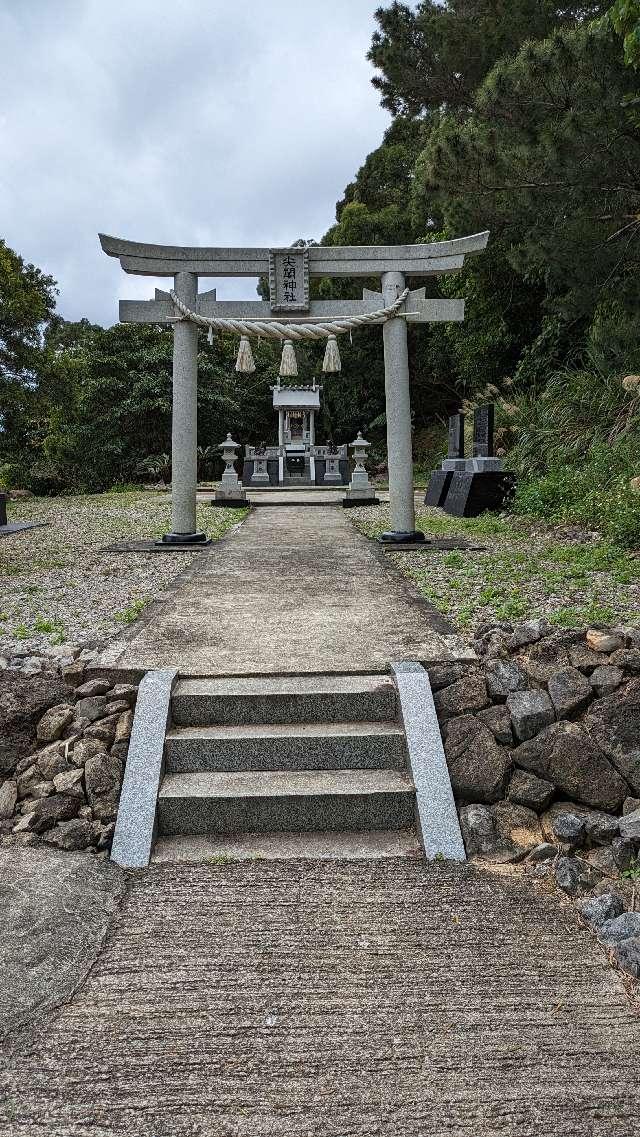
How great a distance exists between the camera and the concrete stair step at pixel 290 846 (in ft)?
8.85

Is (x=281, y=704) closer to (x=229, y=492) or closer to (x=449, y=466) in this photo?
(x=449, y=466)

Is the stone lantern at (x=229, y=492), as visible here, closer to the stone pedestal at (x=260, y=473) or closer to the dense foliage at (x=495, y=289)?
the dense foliage at (x=495, y=289)

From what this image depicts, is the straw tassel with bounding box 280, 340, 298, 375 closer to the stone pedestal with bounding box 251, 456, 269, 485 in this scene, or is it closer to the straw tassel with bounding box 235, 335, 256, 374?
the straw tassel with bounding box 235, 335, 256, 374

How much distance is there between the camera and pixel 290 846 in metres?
2.77

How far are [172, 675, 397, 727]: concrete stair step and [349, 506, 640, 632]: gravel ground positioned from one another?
988 millimetres

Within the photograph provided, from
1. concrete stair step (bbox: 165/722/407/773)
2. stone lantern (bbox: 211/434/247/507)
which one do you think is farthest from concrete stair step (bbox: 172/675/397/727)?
stone lantern (bbox: 211/434/247/507)

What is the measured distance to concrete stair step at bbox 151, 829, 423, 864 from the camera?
8.85 feet

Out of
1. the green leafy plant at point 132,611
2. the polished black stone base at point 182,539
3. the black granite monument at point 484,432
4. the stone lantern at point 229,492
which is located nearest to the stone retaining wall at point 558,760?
the green leafy plant at point 132,611

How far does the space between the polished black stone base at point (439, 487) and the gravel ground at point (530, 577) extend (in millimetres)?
3076

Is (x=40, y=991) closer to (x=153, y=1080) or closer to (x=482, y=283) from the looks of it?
(x=153, y=1080)

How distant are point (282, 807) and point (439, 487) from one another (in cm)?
920

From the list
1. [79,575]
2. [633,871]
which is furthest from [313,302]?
[633,871]

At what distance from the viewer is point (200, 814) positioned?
9.38 ft

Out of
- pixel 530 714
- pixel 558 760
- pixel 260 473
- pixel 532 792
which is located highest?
pixel 260 473
